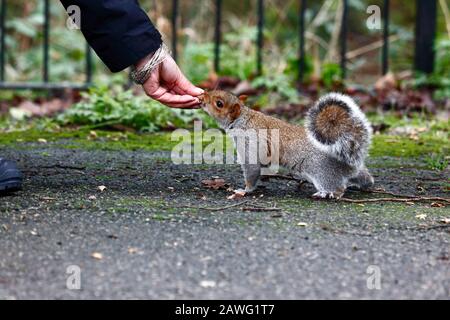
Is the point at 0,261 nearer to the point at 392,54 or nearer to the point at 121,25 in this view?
the point at 121,25

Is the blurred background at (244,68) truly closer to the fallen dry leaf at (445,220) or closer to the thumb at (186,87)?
the thumb at (186,87)

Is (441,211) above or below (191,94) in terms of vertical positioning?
below

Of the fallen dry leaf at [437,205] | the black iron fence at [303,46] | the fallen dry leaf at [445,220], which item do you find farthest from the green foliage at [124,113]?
the fallen dry leaf at [445,220]

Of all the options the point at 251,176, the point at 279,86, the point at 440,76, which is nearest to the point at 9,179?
the point at 251,176

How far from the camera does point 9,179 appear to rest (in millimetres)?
3262

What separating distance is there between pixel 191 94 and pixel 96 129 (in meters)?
1.71

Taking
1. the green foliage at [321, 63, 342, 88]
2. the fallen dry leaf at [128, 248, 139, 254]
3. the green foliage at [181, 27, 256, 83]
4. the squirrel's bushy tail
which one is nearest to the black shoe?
the fallen dry leaf at [128, 248, 139, 254]

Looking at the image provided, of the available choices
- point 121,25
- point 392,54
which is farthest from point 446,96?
point 121,25

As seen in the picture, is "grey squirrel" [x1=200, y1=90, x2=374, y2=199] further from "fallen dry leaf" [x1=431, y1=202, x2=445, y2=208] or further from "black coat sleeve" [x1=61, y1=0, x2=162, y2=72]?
"black coat sleeve" [x1=61, y1=0, x2=162, y2=72]

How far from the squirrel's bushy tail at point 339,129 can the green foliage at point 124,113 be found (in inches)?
76.1

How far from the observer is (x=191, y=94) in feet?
12.1

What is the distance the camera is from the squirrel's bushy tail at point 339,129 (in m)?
3.41

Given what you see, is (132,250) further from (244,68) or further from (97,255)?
(244,68)

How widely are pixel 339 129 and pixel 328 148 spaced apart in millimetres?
95
